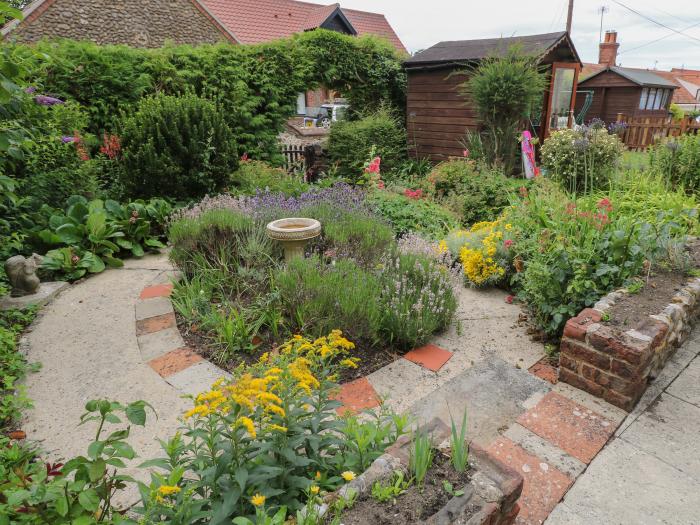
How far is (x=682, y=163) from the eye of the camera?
5.15 metres

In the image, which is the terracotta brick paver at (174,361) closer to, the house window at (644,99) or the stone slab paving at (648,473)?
the stone slab paving at (648,473)

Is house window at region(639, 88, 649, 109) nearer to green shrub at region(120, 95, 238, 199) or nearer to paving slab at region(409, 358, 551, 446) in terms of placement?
green shrub at region(120, 95, 238, 199)

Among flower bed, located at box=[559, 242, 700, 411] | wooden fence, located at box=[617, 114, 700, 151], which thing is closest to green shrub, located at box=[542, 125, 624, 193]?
flower bed, located at box=[559, 242, 700, 411]

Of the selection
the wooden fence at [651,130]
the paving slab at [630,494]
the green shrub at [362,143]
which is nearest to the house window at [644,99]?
the wooden fence at [651,130]

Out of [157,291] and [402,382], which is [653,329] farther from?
[157,291]

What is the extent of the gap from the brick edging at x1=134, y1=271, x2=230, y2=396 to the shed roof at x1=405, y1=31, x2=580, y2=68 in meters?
6.87

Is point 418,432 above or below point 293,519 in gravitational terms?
above

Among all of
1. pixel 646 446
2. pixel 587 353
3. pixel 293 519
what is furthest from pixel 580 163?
pixel 293 519

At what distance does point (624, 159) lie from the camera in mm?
6457

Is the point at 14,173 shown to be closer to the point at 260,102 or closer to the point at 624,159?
the point at 260,102

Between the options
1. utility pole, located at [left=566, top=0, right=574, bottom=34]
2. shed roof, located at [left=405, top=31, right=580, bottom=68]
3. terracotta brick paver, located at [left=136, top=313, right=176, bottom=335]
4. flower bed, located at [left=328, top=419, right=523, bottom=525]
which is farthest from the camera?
utility pole, located at [left=566, top=0, right=574, bottom=34]

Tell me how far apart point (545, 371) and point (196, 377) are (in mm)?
2212

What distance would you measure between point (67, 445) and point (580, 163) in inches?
252

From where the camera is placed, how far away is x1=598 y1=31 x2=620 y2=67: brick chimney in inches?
828
